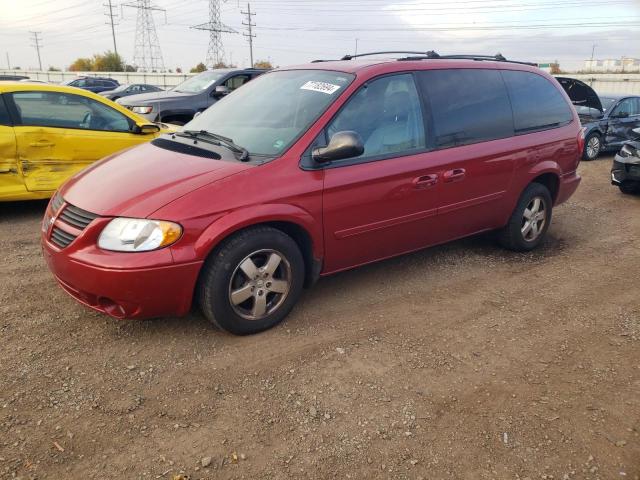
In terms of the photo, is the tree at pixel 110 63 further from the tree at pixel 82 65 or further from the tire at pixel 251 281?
the tire at pixel 251 281

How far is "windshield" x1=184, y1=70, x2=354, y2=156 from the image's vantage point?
3623 mm

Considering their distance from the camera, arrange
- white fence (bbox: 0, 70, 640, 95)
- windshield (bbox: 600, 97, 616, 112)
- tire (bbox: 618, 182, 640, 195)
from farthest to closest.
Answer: white fence (bbox: 0, 70, 640, 95) → windshield (bbox: 600, 97, 616, 112) → tire (bbox: 618, 182, 640, 195)

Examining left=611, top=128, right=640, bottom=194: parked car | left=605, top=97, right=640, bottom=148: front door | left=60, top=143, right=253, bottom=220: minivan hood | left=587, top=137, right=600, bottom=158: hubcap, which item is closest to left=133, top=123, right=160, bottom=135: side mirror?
left=60, top=143, right=253, bottom=220: minivan hood

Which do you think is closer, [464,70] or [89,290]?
[89,290]

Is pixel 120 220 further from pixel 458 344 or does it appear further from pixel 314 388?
pixel 458 344

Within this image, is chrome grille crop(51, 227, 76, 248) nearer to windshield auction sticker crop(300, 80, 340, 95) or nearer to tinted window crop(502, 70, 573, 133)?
windshield auction sticker crop(300, 80, 340, 95)

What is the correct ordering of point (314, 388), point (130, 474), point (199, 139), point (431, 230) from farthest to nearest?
point (431, 230)
point (199, 139)
point (314, 388)
point (130, 474)

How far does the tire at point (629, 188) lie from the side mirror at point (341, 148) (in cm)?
645

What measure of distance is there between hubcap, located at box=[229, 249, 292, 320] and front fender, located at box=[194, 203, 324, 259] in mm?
217

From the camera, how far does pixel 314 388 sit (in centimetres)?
294

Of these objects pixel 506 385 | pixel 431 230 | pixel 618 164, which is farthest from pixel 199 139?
pixel 618 164

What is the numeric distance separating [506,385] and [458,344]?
0.49m

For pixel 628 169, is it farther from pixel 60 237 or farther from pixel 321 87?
pixel 60 237

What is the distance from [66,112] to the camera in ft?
20.1
